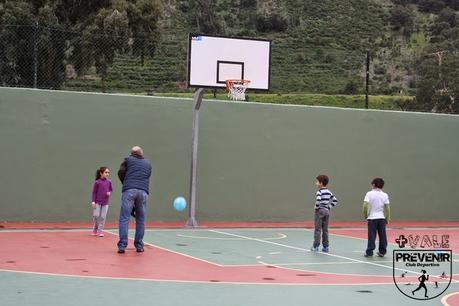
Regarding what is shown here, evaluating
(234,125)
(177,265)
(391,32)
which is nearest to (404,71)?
(391,32)

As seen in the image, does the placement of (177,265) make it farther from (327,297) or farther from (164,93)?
(164,93)

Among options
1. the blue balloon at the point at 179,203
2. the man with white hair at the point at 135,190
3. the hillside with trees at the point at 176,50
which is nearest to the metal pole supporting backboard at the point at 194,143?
the blue balloon at the point at 179,203

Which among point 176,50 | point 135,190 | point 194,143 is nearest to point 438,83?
point 176,50

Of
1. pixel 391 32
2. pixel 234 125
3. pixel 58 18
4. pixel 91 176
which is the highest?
pixel 391 32

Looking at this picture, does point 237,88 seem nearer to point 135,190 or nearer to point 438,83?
point 135,190

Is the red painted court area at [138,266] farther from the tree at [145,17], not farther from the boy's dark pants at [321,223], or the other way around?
the tree at [145,17]

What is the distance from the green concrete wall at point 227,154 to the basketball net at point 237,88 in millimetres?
948

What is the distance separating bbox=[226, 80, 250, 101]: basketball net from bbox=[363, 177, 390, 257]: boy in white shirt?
6.00m

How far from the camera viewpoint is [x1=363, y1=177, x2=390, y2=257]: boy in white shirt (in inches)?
496

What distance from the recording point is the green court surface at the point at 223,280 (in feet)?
26.6

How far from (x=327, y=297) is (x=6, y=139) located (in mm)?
10562

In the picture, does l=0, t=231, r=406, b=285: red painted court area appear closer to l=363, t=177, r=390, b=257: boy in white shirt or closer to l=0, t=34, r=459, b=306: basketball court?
l=0, t=34, r=459, b=306: basketball court

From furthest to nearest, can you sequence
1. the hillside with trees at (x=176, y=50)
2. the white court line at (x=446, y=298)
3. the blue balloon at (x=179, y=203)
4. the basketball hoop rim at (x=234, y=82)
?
the hillside with trees at (x=176, y=50), the basketball hoop rim at (x=234, y=82), the blue balloon at (x=179, y=203), the white court line at (x=446, y=298)

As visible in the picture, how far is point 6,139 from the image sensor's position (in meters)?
16.6
